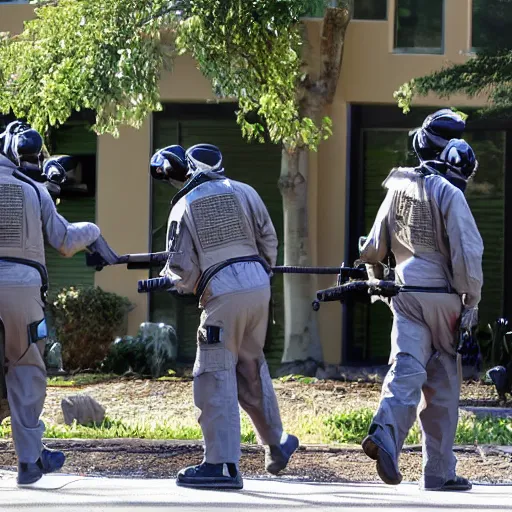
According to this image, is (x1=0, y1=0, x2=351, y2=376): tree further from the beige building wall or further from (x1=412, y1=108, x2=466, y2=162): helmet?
(x1=412, y1=108, x2=466, y2=162): helmet

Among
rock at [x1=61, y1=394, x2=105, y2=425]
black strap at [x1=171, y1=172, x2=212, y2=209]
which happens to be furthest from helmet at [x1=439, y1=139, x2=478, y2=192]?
rock at [x1=61, y1=394, x2=105, y2=425]

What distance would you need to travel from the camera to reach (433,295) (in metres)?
8.17

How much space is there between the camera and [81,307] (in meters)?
16.9

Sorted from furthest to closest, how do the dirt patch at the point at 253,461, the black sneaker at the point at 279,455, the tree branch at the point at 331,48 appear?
1. the tree branch at the point at 331,48
2. the dirt patch at the point at 253,461
3. the black sneaker at the point at 279,455

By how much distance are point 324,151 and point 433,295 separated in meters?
9.41

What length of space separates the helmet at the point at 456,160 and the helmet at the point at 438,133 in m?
0.05

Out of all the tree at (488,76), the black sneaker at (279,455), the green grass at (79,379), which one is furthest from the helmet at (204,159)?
the green grass at (79,379)

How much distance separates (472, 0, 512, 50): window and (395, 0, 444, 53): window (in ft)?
2.22

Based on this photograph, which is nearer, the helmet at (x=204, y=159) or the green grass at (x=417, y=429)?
the helmet at (x=204, y=159)

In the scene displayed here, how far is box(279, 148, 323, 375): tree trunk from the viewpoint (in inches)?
642

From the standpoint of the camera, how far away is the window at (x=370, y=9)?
17391 millimetres

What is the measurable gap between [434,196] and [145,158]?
9.79 m

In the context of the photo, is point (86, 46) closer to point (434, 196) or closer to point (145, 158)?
point (145, 158)

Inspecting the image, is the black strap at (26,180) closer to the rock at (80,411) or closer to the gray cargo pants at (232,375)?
the gray cargo pants at (232,375)
